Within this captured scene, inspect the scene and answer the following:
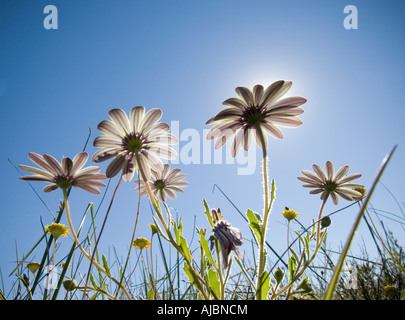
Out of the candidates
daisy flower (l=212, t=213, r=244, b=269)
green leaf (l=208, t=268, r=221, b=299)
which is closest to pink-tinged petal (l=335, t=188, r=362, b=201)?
daisy flower (l=212, t=213, r=244, b=269)

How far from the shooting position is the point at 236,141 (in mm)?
2238

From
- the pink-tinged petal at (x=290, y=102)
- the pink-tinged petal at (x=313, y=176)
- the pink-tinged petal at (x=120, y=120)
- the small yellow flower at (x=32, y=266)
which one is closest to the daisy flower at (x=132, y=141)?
the pink-tinged petal at (x=120, y=120)

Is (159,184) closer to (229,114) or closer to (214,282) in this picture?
(229,114)

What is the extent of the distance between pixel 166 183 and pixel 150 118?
945 millimetres

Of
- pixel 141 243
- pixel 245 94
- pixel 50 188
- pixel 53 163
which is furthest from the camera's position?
pixel 141 243

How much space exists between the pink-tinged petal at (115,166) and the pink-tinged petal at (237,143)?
2.88 feet

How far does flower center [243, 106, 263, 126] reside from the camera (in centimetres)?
210

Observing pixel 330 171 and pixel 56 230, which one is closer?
pixel 56 230

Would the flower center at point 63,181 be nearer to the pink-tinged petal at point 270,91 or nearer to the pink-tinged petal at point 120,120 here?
the pink-tinged petal at point 120,120

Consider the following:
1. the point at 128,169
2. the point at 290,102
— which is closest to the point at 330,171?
the point at 290,102

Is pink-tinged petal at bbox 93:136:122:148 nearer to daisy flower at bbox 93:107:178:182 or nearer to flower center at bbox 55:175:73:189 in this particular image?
daisy flower at bbox 93:107:178:182

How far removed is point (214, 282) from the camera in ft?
5.61
